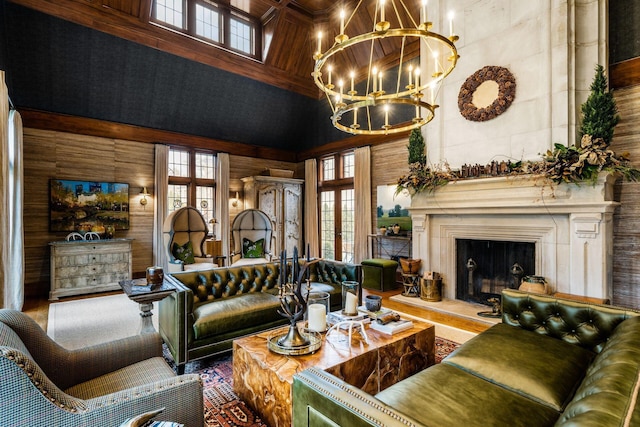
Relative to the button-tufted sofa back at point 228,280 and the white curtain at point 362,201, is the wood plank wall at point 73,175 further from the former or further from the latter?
the white curtain at point 362,201

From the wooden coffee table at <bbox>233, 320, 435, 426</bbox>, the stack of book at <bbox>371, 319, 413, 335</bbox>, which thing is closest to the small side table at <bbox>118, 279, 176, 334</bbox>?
the wooden coffee table at <bbox>233, 320, 435, 426</bbox>

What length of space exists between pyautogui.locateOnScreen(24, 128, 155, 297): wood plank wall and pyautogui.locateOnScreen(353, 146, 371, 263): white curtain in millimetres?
4649

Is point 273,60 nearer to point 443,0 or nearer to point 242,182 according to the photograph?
point 242,182

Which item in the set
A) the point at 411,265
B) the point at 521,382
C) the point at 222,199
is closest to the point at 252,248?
the point at 222,199

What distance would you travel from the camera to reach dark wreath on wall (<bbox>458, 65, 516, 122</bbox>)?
4523mm

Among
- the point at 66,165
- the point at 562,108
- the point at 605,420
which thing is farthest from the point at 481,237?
the point at 66,165

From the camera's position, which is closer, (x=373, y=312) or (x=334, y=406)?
(x=334, y=406)

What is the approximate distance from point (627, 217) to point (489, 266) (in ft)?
5.79

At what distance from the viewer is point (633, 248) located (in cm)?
393

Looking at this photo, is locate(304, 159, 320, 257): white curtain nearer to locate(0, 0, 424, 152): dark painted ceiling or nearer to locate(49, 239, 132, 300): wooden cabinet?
locate(0, 0, 424, 152): dark painted ceiling

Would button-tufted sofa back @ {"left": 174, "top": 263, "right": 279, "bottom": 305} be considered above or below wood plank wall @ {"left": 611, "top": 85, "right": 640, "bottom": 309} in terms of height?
below

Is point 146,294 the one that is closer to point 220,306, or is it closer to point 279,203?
point 220,306

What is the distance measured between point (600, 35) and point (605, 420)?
5002mm

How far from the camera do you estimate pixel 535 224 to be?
14.2ft
